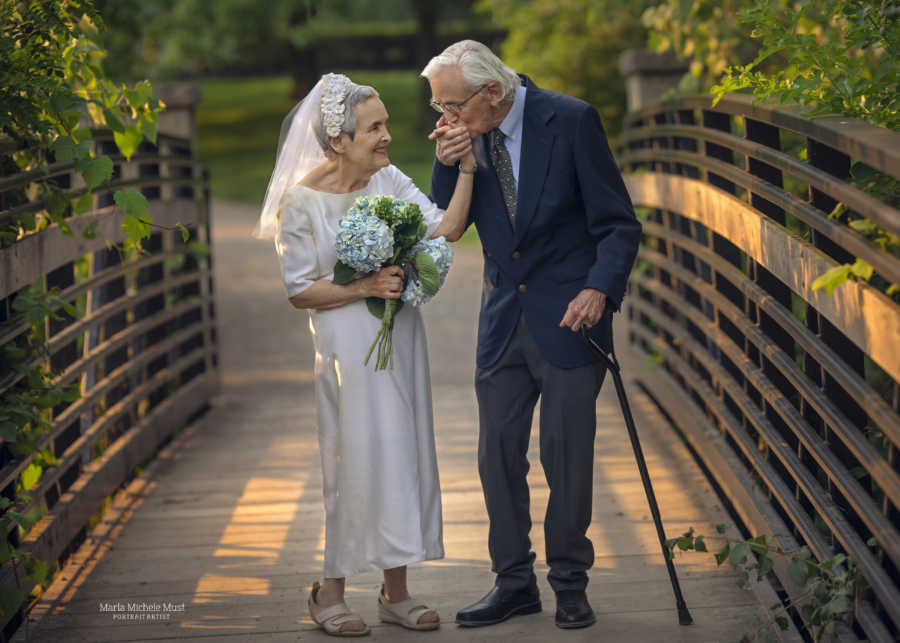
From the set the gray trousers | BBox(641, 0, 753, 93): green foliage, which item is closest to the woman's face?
the gray trousers

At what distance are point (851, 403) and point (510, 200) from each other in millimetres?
1252

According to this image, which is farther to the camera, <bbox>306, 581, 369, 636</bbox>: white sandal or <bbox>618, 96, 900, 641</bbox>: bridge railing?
<bbox>306, 581, 369, 636</bbox>: white sandal

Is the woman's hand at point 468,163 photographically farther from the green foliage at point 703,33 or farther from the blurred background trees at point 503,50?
the green foliage at point 703,33

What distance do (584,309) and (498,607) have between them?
1.05 m

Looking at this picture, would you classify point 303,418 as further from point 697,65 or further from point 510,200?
point 510,200

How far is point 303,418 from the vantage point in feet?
24.4

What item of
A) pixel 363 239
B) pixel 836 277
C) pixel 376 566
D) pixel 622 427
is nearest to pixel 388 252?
pixel 363 239

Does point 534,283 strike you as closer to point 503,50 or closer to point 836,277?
point 836,277

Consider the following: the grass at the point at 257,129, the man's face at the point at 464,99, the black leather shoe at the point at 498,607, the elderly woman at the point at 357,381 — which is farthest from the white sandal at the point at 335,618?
the grass at the point at 257,129

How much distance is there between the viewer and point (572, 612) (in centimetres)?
404

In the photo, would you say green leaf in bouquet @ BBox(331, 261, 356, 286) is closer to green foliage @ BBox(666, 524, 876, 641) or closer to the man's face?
the man's face

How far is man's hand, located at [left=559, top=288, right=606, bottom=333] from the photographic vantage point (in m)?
3.87

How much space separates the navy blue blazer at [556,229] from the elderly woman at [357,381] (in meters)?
0.19

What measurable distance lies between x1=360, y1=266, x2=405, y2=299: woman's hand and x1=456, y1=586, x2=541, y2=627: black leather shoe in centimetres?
106
